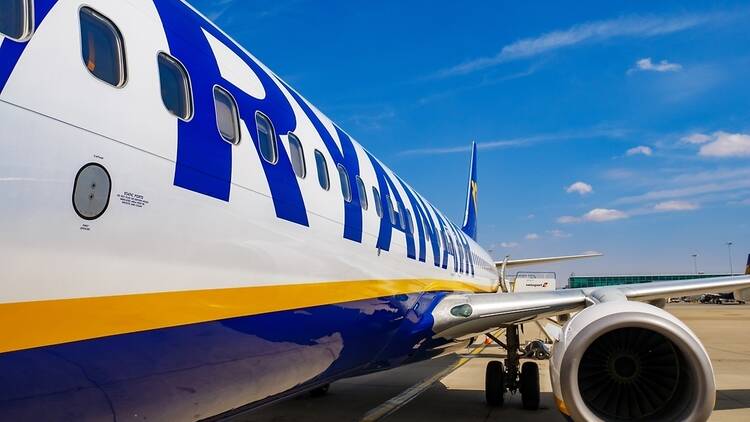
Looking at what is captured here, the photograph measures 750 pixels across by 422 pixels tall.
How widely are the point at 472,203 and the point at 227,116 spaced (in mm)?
21020

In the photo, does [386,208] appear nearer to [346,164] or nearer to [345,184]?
[346,164]

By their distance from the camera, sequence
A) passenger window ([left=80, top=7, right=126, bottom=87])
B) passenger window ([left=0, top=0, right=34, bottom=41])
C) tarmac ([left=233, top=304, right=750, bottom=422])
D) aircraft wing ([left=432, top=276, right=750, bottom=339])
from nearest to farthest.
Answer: passenger window ([left=0, top=0, right=34, bottom=41]) → passenger window ([left=80, top=7, right=126, bottom=87]) → aircraft wing ([left=432, top=276, right=750, bottom=339]) → tarmac ([left=233, top=304, right=750, bottom=422])

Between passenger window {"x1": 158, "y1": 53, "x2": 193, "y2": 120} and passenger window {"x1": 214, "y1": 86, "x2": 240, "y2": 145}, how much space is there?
0.27m

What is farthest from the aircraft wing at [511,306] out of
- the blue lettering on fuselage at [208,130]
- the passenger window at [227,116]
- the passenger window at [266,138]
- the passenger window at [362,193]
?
the passenger window at [227,116]

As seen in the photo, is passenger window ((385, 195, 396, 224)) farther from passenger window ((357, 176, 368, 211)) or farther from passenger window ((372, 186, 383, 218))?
passenger window ((357, 176, 368, 211))

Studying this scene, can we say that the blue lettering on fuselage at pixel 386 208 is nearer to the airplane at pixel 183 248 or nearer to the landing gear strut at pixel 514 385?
the airplane at pixel 183 248

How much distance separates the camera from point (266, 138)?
13.5 feet

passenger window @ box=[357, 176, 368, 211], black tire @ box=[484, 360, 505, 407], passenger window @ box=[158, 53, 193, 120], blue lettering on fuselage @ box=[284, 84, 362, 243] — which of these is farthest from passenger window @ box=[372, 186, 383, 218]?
black tire @ box=[484, 360, 505, 407]

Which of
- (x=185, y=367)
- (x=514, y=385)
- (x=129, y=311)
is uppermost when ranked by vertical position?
(x=129, y=311)

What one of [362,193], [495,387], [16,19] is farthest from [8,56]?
[495,387]

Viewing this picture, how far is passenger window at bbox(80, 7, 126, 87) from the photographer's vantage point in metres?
2.51

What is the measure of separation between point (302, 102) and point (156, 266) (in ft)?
10.4

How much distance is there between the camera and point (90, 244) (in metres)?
2.24

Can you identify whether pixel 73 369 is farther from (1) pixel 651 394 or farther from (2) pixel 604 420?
(1) pixel 651 394
